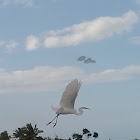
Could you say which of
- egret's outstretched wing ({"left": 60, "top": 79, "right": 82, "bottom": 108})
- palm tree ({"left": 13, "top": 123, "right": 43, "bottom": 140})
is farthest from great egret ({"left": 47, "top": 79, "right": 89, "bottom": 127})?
palm tree ({"left": 13, "top": 123, "right": 43, "bottom": 140})

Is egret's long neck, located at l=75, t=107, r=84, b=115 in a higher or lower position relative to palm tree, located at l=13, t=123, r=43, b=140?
lower

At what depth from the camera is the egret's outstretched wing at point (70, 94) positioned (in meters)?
20.0

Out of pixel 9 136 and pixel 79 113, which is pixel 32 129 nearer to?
pixel 9 136

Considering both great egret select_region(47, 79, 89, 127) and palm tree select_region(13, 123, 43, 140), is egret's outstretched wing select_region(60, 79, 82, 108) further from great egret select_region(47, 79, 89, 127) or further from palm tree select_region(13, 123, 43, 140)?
palm tree select_region(13, 123, 43, 140)

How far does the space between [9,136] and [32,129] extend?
11.0 metres

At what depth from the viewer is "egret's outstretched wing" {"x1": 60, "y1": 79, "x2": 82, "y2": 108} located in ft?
65.5

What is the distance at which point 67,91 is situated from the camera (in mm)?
20047

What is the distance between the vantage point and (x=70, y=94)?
65.7ft

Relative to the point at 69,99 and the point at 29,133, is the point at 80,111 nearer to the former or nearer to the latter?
the point at 69,99

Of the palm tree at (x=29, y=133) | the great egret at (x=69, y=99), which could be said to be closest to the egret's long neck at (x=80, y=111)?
the great egret at (x=69, y=99)

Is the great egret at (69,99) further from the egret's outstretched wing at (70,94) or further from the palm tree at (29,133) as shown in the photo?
the palm tree at (29,133)

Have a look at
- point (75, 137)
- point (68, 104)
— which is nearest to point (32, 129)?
point (68, 104)

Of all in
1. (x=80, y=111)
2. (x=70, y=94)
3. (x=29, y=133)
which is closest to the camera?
(x=70, y=94)

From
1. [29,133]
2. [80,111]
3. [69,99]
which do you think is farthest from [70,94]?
[29,133]
